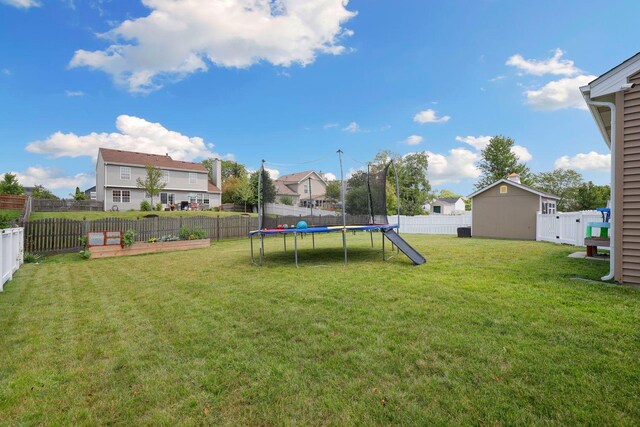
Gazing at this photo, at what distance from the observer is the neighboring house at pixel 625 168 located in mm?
4922

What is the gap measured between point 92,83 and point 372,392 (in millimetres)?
22177

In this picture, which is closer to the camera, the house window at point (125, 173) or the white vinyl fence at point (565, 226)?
the white vinyl fence at point (565, 226)

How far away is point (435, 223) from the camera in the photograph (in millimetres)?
22406

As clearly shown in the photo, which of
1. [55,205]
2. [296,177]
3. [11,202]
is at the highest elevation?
[296,177]

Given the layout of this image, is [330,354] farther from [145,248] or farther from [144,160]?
[144,160]

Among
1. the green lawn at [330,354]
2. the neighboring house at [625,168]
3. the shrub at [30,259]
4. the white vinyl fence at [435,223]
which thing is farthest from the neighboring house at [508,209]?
the shrub at [30,259]

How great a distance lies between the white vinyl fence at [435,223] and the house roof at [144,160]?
23041 mm

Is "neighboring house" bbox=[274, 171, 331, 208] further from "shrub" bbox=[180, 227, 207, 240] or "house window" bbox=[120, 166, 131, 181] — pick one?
"shrub" bbox=[180, 227, 207, 240]

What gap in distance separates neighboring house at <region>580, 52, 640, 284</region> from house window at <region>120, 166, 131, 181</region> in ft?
109

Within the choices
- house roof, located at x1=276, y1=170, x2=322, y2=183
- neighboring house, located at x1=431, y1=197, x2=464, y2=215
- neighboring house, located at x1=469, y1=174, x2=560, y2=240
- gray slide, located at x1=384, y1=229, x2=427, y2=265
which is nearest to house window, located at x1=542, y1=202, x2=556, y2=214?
neighboring house, located at x1=469, y1=174, x2=560, y2=240

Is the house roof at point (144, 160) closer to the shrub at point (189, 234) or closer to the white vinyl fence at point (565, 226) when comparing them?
the shrub at point (189, 234)

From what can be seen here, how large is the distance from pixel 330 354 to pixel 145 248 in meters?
11.2

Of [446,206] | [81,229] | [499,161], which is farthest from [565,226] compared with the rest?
[446,206]

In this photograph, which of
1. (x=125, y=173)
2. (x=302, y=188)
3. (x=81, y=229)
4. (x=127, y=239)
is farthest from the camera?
(x=302, y=188)
